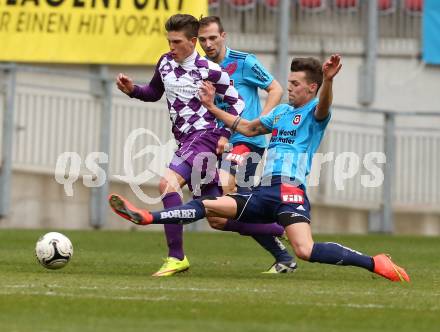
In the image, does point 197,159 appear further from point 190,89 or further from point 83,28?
point 83,28

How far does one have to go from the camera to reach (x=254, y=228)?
9.88 m

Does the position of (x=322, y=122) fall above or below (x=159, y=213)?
above

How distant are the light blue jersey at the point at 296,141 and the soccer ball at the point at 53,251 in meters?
1.49

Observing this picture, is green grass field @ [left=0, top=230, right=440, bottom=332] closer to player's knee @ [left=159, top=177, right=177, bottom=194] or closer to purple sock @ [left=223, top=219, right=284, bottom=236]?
purple sock @ [left=223, top=219, right=284, bottom=236]

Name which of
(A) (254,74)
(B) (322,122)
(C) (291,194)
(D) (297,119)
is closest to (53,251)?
(C) (291,194)

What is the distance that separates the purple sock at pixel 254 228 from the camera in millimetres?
9738

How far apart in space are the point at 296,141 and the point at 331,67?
2.59 ft

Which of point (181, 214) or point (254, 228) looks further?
point (254, 228)

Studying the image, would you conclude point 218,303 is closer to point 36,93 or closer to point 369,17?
point 36,93

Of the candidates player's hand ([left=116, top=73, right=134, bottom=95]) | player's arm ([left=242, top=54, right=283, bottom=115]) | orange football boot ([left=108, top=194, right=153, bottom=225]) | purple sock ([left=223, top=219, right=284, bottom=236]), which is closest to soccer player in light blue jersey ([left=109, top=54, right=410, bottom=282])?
orange football boot ([left=108, top=194, right=153, bottom=225])

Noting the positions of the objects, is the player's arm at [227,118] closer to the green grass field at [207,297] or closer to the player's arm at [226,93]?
the player's arm at [226,93]

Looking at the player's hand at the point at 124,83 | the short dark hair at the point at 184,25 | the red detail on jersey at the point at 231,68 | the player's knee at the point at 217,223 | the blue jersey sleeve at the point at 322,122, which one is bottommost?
the player's knee at the point at 217,223

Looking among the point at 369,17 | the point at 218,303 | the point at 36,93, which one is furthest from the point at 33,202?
the point at 218,303

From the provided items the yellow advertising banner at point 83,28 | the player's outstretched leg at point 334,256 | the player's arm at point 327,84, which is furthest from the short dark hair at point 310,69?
the yellow advertising banner at point 83,28
